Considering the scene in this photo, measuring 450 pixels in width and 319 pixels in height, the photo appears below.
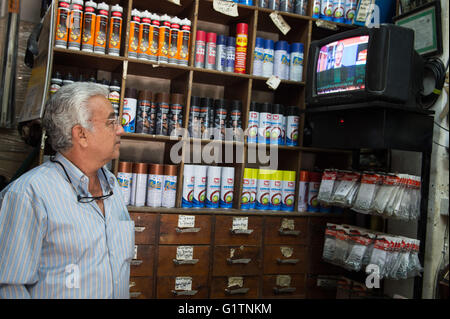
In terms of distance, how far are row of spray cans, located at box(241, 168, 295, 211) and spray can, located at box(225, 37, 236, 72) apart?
27.8 inches

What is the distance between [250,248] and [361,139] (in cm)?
100

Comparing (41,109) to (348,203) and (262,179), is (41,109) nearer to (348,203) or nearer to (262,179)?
(262,179)

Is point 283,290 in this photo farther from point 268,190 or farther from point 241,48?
point 241,48

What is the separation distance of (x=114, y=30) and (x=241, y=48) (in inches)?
33.3

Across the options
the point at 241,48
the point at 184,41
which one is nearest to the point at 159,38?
the point at 184,41

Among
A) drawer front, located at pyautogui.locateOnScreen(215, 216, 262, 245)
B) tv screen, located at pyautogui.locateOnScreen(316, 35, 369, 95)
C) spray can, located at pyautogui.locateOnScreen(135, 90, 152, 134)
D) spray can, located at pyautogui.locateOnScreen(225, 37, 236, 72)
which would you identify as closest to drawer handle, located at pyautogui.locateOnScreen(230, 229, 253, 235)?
drawer front, located at pyautogui.locateOnScreen(215, 216, 262, 245)

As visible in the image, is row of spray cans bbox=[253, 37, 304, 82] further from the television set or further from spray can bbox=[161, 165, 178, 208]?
spray can bbox=[161, 165, 178, 208]

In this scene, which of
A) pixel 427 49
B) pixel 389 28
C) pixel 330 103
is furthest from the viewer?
pixel 427 49

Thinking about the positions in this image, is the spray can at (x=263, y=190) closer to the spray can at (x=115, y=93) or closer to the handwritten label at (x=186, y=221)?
the handwritten label at (x=186, y=221)

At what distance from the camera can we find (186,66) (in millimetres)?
2752

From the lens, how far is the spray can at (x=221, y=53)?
2.89 m

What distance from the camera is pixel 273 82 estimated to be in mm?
2938

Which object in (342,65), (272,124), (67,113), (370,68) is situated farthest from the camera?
(272,124)

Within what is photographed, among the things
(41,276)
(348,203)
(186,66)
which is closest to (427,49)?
(348,203)
